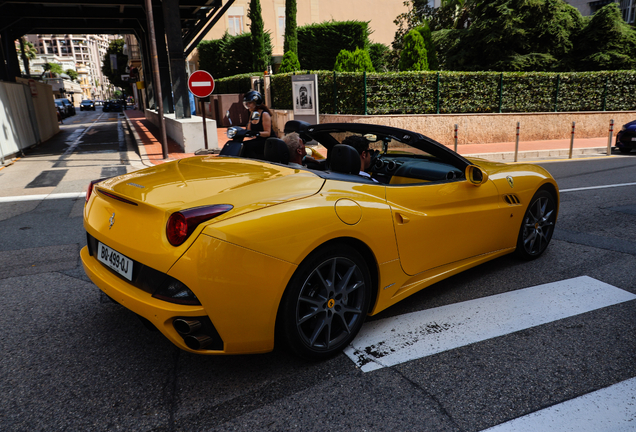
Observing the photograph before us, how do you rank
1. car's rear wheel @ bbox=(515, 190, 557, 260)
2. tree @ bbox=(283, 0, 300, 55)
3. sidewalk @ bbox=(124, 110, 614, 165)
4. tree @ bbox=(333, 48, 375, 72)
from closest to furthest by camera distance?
car's rear wheel @ bbox=(515, 190, 557, 260), sidewalk @ bbox=(124, 110, 614, 165), tree @ bbox=(333, 48, 375, 72), tree @ bbox=(283, 0, 300, 55)

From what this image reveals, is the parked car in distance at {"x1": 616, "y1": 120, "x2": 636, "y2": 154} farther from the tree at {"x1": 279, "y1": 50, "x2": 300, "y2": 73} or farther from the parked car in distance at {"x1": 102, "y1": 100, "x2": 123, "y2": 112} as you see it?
the parked car in distance at {"x1": 102, "y1": 100, "x2": 123, "y2": 112}

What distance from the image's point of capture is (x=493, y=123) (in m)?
16.9

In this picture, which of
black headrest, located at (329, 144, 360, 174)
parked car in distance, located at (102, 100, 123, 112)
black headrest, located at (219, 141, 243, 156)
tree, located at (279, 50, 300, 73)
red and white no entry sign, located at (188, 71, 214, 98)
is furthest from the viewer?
parked car in distance, located at (102, 100, 123, 112)

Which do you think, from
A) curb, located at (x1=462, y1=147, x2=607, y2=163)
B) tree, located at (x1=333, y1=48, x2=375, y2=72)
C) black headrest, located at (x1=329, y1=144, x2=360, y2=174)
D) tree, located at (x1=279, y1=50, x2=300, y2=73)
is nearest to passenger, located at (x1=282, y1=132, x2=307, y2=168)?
black headrest, located at (x1=329, y1=144, x2=360, y2=174)

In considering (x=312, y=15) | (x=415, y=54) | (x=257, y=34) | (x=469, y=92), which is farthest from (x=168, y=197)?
(x=312, y=15)

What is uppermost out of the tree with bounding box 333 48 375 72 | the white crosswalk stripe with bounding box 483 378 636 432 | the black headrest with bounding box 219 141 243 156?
the tree with bounding box 333 48 375 72

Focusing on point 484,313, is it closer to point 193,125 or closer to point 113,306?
point 113,306

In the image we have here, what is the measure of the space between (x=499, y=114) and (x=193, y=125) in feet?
35.2

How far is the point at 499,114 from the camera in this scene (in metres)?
17.0

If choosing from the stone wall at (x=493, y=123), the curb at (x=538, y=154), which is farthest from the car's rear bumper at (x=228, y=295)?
the stone wall at (x=493, y=123)

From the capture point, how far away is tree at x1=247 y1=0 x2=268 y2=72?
Result: 29917 mm

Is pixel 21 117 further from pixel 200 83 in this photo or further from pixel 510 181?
pixel 510 181

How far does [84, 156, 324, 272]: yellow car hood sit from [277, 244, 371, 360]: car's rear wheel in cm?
40

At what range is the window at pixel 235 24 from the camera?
39.6 meters
